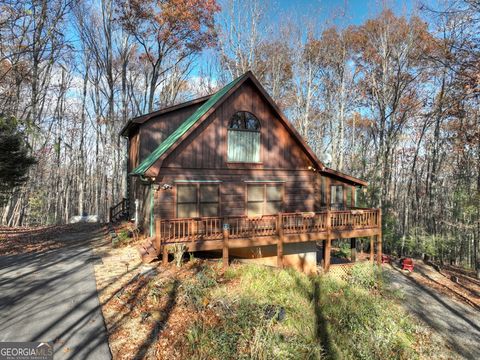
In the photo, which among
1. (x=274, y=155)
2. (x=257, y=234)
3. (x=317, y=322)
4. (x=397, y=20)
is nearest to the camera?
(x=317, y=322)

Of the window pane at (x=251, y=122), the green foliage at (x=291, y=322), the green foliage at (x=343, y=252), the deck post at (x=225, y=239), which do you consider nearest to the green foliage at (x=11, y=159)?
the deck post at (x=225, y=239)

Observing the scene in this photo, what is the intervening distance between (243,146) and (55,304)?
904 centimetres

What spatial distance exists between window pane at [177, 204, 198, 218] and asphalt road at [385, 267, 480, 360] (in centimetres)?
922

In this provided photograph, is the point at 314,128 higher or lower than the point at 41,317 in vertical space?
higher

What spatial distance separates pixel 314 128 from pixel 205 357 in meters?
30.7

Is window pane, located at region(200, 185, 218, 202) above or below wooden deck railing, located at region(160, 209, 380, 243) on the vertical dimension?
above

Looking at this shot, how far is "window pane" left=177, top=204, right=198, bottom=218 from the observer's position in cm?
1259

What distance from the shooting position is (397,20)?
2227cm

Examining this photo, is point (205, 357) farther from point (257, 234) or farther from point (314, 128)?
point (314, 128)

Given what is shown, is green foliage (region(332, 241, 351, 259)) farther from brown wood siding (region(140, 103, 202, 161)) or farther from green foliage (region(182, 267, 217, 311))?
brown wood siding (region(140, 103, 202, 161))

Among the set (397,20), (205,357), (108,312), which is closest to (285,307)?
(205,357)

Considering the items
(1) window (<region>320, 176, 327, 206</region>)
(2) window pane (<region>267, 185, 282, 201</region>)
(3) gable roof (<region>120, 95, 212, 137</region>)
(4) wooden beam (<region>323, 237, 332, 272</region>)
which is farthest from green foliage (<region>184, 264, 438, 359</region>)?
(3) gable roof (<region>120, 95, 212, 137</region>)

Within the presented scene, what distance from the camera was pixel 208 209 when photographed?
1311cm

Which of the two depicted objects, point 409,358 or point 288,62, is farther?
point 288,62
